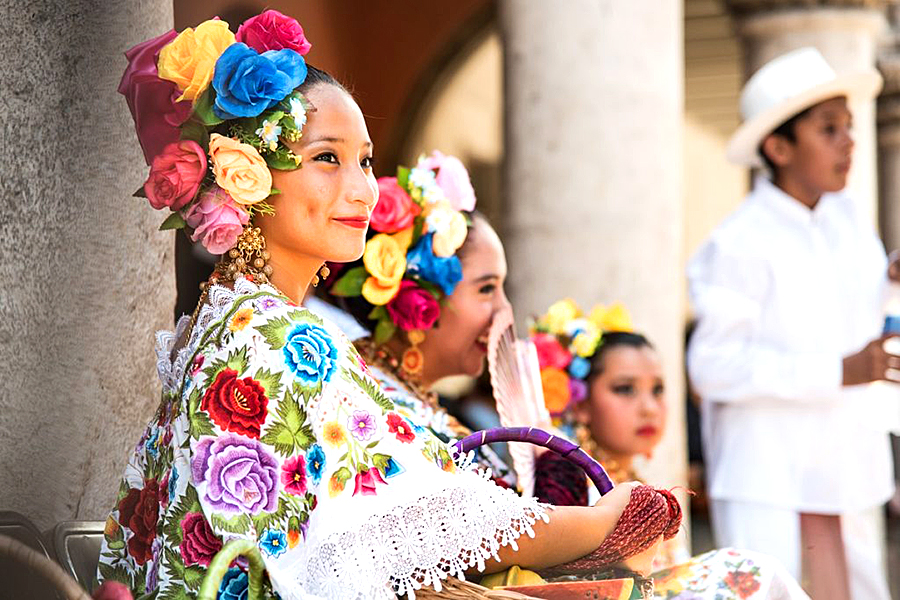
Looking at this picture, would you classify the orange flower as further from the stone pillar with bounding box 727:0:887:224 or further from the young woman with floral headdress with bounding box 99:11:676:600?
the stone pillar with bounding box 727:0:887:224

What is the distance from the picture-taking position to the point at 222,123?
2711mm

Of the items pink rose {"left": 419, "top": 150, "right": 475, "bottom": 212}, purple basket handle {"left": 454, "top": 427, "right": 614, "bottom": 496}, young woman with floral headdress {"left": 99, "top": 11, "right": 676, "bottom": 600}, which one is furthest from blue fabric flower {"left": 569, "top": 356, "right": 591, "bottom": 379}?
young woman with floral headdress {"left": 99, "top": 11, "right": 676, "bottom": 600}

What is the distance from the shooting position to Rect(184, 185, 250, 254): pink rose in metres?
2.63

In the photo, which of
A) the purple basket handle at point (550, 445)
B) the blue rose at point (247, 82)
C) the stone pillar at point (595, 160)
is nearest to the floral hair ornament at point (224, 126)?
the blue rose at point (247, 82)

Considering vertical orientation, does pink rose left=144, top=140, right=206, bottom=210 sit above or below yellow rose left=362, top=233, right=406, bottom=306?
above

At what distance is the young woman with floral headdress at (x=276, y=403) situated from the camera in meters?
2.35

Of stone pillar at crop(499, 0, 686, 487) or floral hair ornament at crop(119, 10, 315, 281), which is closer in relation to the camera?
floral hair ornament at crop(119, 10, 315, 281)

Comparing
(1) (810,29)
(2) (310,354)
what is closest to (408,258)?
(2) (310,354)

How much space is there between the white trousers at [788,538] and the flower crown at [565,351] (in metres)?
0.69

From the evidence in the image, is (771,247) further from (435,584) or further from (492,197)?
(492,197)

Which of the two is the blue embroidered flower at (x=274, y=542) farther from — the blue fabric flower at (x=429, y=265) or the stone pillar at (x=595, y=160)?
the stone pillar at (x=595, y=160)

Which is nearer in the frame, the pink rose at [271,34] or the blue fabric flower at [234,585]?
the blue fabric flower at [234,585]

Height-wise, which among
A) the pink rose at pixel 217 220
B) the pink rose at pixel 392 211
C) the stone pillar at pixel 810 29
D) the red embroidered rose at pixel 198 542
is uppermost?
the stone pillar at pixel 810 29

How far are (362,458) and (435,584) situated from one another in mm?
237
